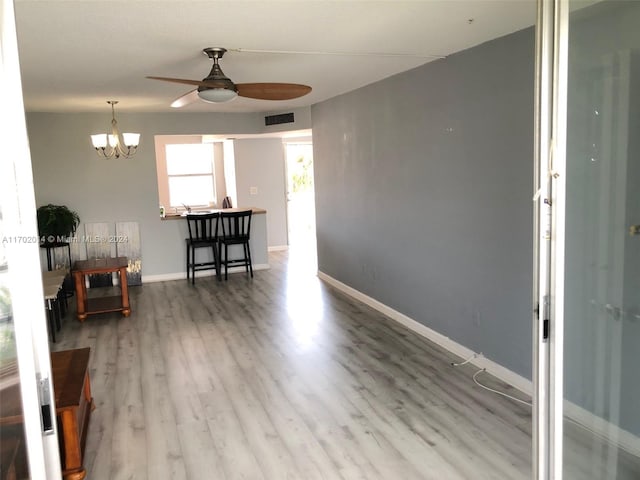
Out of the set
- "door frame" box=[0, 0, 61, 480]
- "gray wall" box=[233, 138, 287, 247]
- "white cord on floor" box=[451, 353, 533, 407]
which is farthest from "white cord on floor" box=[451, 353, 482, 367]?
"gray wall" box=[233, 138, 287, 247]

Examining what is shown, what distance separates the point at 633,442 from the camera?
207cm

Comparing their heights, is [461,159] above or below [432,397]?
above

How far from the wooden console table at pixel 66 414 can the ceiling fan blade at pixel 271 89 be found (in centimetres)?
194

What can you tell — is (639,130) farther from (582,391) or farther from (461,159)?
(461,159)

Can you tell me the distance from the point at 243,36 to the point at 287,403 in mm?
2315

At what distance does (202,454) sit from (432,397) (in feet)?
4.94

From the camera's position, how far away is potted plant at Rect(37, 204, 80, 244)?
6.16 m

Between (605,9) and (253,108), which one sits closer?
(605,9)

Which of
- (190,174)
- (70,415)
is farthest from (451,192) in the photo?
(190,174)

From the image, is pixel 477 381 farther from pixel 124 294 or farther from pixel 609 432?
pixel 124 294

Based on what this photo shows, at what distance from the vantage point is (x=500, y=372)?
371 cm

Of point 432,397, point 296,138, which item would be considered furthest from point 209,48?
point 296,138

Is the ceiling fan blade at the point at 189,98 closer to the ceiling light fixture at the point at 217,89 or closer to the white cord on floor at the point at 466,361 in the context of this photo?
the ceiling light fixture at the point at 217,89

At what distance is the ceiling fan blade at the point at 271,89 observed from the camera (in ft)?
11.2
